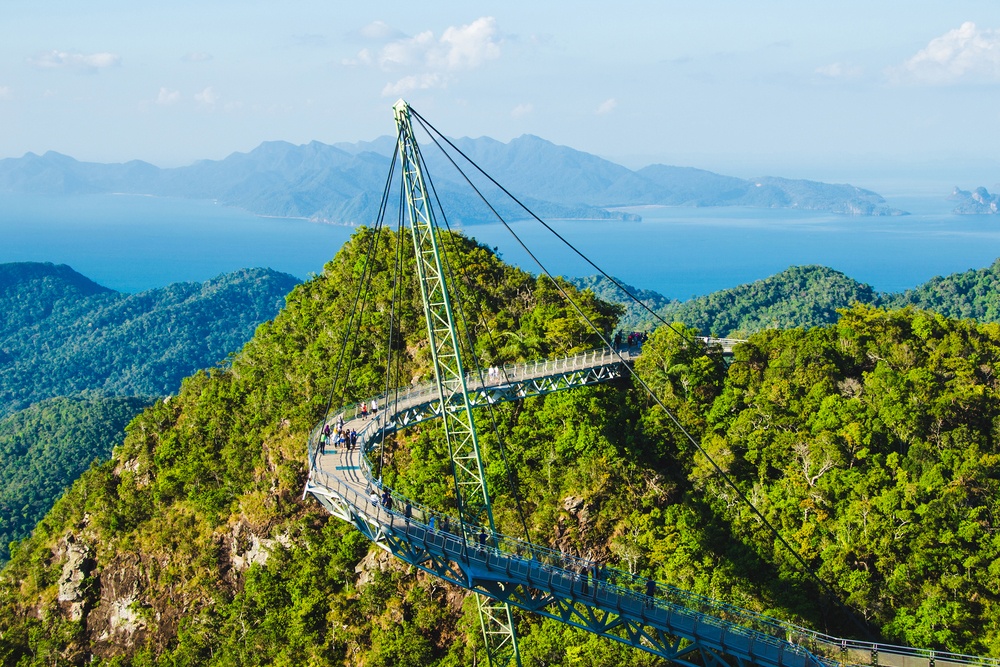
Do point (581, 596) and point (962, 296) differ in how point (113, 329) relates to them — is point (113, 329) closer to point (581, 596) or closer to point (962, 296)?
point (962, 296)

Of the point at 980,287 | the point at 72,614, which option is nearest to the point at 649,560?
the point at 72,614

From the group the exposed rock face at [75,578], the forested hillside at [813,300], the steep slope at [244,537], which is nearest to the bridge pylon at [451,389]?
the steep slope at [244,537]

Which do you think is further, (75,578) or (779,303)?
(779,303)

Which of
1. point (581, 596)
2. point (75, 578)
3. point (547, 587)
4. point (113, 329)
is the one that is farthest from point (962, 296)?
point (113, 329)

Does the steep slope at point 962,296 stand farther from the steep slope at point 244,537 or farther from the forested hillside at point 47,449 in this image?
the forested hillside at point 47,449

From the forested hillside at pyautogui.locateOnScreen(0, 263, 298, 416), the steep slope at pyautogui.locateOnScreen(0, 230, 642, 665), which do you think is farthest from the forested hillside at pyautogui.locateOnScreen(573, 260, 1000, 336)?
the forested hillside at pyautogui.locateOnScreen(0, 263, 298, 416)

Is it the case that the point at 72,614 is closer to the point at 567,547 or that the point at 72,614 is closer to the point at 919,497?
the point at 567,547
